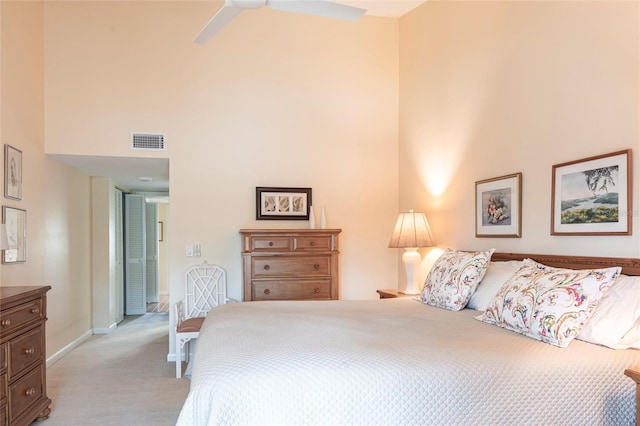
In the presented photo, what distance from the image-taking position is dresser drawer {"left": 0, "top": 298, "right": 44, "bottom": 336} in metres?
2.31

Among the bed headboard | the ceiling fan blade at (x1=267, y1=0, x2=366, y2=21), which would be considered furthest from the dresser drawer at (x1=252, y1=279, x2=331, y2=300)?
the ceiling fan blade at (x1=267, y1=0, x2=366, y2=21)

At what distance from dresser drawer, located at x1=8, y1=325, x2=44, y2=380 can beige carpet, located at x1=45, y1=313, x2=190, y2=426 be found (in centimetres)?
52

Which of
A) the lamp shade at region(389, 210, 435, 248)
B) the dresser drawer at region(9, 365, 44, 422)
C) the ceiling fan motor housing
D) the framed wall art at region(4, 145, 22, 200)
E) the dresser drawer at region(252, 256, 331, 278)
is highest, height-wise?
the ceiling fan motor housing

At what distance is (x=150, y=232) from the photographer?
7.82 meters

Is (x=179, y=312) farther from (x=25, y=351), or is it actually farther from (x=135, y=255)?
(x=135, y=255)

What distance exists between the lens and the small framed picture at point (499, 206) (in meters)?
2.90

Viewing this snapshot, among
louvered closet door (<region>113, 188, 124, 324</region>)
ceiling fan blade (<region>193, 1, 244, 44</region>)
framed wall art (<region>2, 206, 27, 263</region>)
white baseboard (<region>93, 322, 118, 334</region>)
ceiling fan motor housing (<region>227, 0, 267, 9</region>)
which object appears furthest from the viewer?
louvered closet door (<region>113, 188, 124, 324</region>)

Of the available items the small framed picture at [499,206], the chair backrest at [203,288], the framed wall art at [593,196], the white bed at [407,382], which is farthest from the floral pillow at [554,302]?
the chair backrest at [203,288]

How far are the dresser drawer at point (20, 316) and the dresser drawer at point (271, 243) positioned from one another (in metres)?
1.78

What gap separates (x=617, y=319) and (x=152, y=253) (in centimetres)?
729

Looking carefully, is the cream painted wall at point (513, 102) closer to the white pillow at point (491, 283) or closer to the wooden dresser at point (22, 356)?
the white pillow at point (491, 283)

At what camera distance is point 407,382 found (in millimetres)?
1545

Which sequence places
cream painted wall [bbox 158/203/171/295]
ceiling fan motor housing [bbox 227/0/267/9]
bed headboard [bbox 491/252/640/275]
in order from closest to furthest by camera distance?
1. bed headboard [bbox 491/252/640/275]
2. ceiling fan motor housing [bbox 227/0/267/9]
3. cream painted wall [bbox 158/203/171/295]

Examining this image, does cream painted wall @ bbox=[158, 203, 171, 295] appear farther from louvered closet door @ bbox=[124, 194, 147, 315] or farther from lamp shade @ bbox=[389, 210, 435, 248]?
lamp shade @ bbox=[389, 210, 435, 248]
